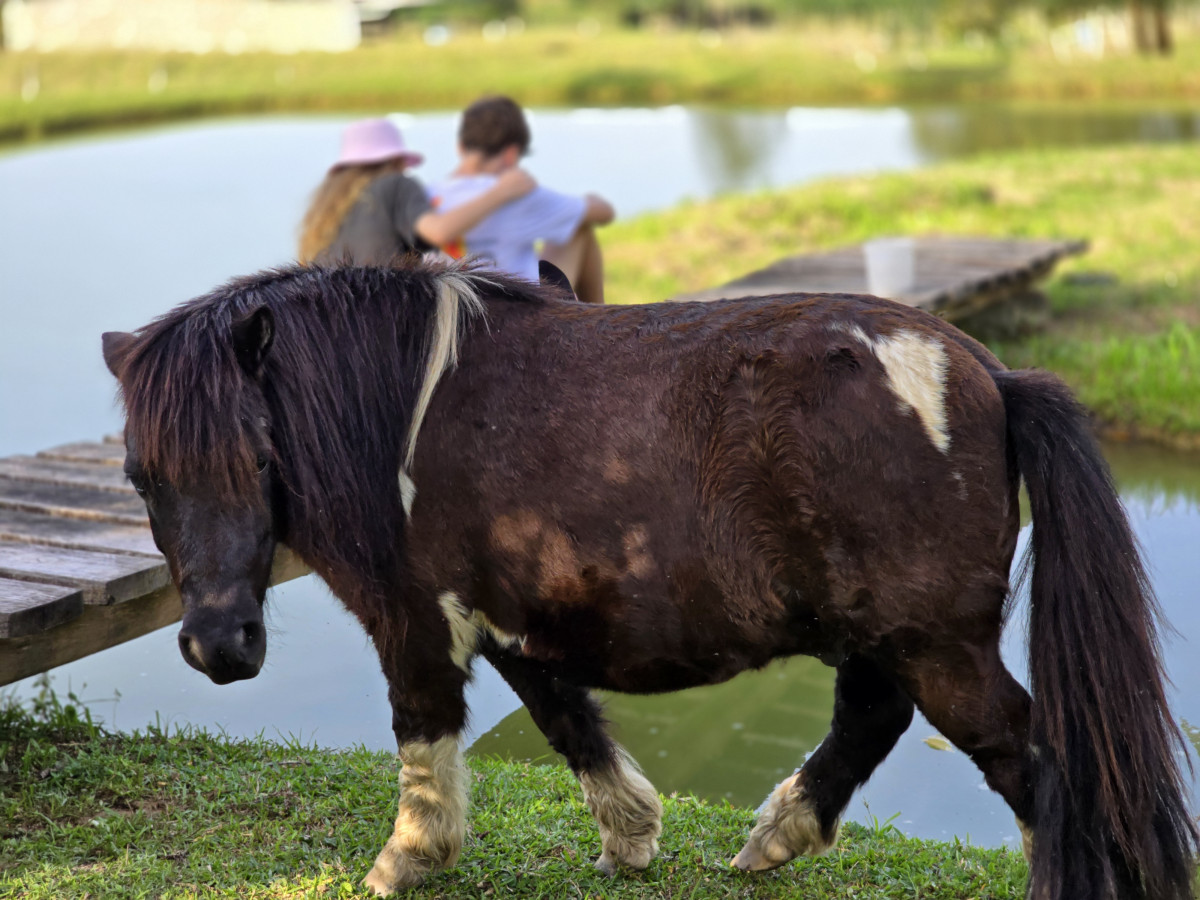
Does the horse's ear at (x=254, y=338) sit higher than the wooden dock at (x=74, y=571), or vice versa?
the horse's ear at (x=254, y=338)

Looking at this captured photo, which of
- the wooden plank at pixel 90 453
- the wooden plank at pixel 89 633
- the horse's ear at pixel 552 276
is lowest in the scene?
the wooden plank at pixel 89 633

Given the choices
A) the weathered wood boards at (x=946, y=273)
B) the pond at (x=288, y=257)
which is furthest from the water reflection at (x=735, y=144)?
the weathered wood boards at (x=946, y=273)

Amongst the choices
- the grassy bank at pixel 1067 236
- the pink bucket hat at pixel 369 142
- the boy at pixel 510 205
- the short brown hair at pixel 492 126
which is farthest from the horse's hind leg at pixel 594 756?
the grassy bank at pixel 1067 236

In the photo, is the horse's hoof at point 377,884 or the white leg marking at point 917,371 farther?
the horse's hoof at point 377,884

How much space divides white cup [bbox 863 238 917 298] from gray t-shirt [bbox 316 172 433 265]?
262cm

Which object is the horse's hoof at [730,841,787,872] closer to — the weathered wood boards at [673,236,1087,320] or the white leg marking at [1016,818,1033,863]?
the white leg marking at [1016,818,1033,863]

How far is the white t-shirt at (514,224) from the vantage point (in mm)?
4840

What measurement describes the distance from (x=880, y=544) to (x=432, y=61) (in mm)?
30577

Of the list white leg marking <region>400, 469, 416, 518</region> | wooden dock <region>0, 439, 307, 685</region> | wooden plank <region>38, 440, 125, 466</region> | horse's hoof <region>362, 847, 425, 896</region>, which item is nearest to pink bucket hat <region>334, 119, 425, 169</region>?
wooden plank <region>38, 440, 125, 466</region>

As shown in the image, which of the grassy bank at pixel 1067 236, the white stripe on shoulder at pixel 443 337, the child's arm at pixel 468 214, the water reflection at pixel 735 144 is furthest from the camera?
the water reflection at pixel 735 144

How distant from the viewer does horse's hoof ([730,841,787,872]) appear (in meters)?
2.84

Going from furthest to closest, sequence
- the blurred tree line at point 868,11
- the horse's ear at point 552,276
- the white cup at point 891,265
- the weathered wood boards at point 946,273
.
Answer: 1. the blurred tree line at point 868,11
2. the weathered wood boards at point 946,273
3. the white cup at point 891,265
4. the horse's ear at point 552,276

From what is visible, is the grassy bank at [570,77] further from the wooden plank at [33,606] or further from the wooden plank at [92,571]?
the wooden plank at [33,606]

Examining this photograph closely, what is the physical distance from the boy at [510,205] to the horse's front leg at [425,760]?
2454 millimetres
